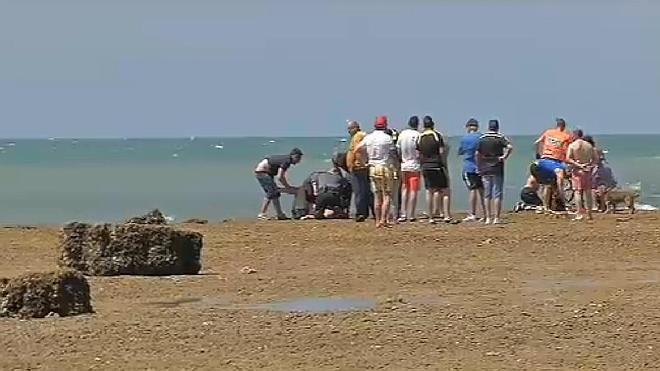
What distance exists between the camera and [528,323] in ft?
38.4

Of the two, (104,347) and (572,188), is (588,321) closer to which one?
(104,347)

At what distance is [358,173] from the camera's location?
21.6m

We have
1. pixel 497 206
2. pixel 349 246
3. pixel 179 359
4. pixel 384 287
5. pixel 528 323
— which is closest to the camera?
pixel 179 359

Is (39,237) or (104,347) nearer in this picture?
(104,347)

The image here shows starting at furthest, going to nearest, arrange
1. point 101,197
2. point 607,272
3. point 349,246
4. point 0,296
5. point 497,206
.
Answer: point 101,197
point 497,206
point 349,246
point 607,272
point 0,296

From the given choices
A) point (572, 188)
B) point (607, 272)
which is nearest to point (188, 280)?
point (607, 272)

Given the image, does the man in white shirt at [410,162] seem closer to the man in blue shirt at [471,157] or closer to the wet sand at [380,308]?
the man in blue shirt at [471,157]

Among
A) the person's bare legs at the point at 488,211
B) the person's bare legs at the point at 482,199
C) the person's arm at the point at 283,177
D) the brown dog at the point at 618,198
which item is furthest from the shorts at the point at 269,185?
the brown dog at the point at 618,198

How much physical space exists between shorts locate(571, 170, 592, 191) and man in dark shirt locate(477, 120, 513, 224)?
108 centimetres

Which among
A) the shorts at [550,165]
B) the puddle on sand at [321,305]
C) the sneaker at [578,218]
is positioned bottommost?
the puddle on sand at [321,305]

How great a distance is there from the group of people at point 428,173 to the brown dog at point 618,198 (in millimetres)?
743

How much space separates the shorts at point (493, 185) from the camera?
20.8 metres

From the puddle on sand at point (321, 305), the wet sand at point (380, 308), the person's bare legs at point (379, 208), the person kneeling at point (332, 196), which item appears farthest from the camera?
the person kneeling at point (332, 196)

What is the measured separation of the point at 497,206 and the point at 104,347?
432 inches
